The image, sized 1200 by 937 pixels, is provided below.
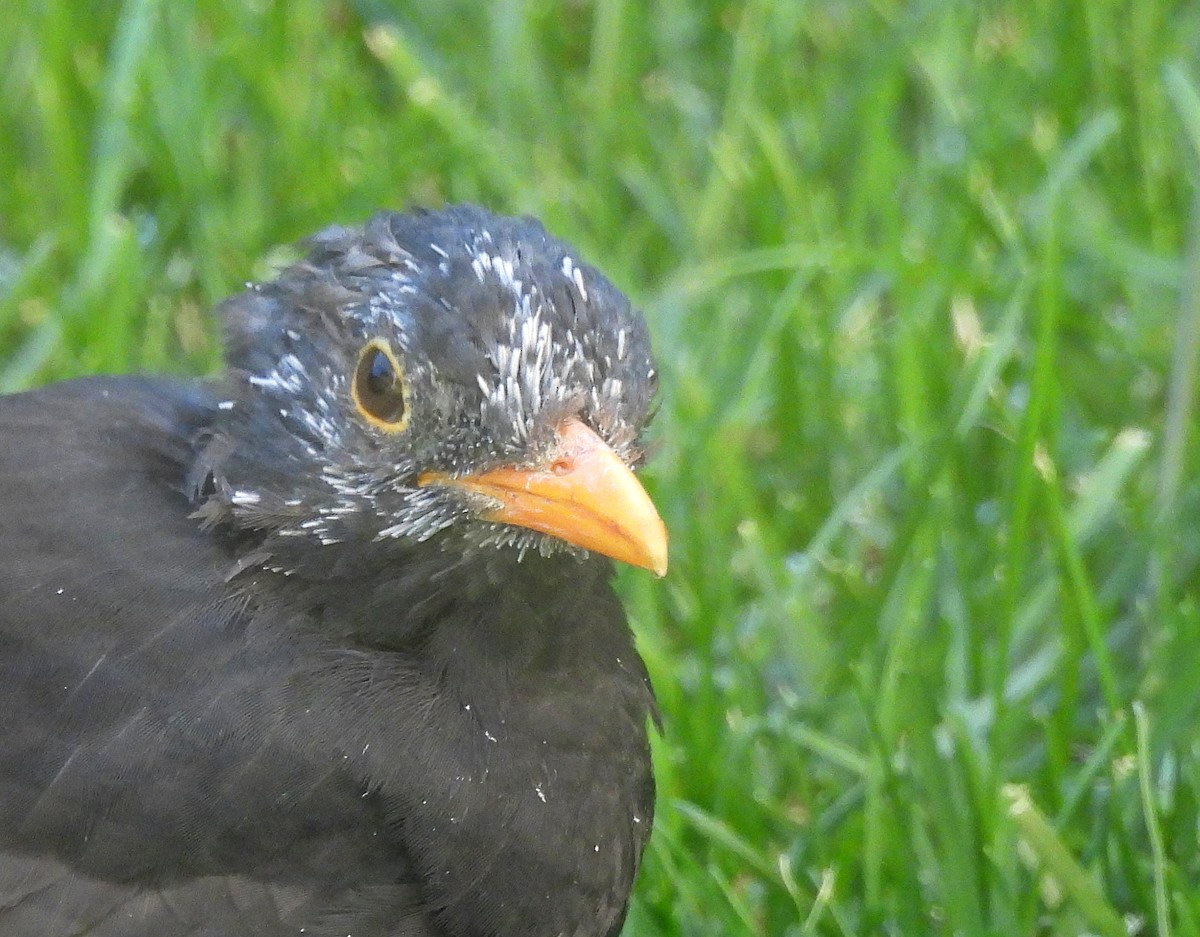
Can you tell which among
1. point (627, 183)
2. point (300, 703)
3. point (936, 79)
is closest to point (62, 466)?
point (300, 703)

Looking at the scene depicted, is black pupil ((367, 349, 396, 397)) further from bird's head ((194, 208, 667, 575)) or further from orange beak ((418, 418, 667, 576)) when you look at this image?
orange beak ((418, 418, 667, 576))

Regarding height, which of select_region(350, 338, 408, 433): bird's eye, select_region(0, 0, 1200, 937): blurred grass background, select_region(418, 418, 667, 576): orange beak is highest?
select_region(350, 338, 408, 433): bird's eye

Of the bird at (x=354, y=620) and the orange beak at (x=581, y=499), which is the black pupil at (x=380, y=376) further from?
the orange beak at (x=581, y=499)

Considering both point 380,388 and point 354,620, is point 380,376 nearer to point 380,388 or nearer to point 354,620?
point 380,388

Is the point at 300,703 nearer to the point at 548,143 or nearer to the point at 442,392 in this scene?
the point at 442,392

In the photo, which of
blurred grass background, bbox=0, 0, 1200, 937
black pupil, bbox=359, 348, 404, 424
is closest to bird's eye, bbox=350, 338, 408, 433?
black pupil, bbox=359, 348, 404, 424

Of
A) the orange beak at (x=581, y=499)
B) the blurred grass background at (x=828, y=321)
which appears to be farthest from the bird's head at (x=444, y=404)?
the blurred grass background at (x=828, y=321)

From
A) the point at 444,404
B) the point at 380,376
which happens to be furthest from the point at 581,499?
the point at 380,376
